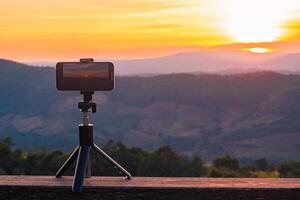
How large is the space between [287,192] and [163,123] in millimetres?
43106

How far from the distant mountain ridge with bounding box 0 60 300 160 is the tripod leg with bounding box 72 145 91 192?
3301 centimetres

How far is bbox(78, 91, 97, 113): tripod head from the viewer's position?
410 cm

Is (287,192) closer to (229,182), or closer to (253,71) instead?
(229,182)

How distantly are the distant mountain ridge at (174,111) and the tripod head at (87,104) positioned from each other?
33017 mm

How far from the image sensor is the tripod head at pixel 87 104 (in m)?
4.10

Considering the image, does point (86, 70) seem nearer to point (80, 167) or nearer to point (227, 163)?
point (80, 167)

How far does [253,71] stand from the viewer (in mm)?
49906

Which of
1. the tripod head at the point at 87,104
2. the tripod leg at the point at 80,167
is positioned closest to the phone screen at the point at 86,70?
the tripod head at the point at 87,104

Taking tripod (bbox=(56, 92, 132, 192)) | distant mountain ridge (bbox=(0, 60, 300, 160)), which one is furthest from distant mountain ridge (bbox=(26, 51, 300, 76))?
tripod (bbox=(56, 92, 132, 192))

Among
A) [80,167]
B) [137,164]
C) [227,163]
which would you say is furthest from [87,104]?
[227,163]

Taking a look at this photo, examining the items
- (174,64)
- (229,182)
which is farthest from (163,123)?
(229,182)

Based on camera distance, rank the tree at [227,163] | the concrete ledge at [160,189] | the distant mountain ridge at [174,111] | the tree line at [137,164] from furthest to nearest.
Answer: the distant mountain ridge at [174,111] → the tree at [227,163] → the tree line at [137,164] → the concrete ledge at [160,189]

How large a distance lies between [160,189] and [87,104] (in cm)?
63

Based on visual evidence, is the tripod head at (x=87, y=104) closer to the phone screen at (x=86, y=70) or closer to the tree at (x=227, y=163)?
the phone screen at (x=86, y=70)
